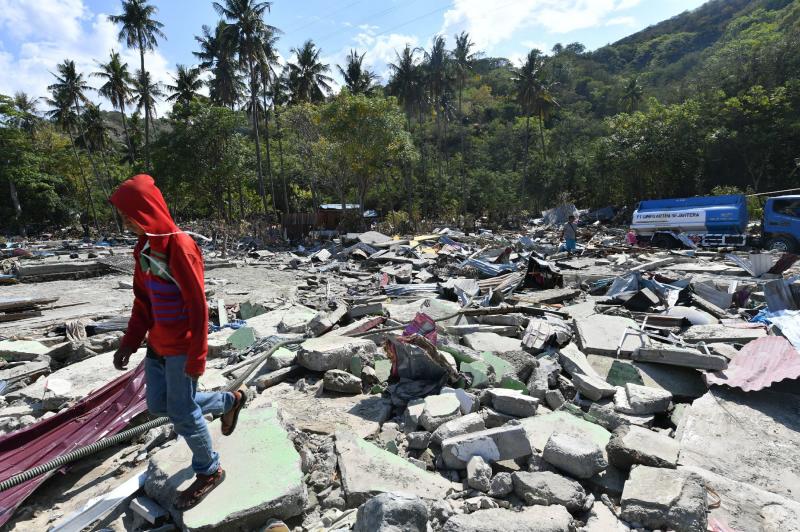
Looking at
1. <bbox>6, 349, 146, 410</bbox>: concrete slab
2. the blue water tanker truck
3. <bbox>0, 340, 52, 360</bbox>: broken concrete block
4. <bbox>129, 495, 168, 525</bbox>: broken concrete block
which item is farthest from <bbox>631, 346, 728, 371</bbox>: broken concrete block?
the blue water tanker truck

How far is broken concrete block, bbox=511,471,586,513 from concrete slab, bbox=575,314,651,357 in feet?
8.42

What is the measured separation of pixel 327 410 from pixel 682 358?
3286mm

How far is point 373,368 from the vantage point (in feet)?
14.0

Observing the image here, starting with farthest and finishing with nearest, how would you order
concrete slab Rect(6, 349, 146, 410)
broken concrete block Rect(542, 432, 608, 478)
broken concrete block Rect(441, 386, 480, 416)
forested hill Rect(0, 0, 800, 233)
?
forested hill Rect(0, 0, 800, 233) → concrete slab Rect(6, 349, 146, 410) → broken concrete block Rect(441, 386, 480, 416) → broken concrete block Rect(542, 432, 608, 478)

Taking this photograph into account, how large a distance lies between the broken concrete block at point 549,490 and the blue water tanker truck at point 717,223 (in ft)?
48.0

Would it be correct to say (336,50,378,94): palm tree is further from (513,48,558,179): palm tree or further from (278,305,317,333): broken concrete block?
(278,305,317,333): broken concrete block

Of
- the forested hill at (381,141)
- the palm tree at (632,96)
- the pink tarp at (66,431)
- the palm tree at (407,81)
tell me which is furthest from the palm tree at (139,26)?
the palm tree at (632,96)

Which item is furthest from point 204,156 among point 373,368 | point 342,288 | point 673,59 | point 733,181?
point 673,59

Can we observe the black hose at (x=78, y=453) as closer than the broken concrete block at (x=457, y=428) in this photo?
Yes

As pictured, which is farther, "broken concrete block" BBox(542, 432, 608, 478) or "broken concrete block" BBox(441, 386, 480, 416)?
"broken concrete block" BBox(441, 386, 480, 416)

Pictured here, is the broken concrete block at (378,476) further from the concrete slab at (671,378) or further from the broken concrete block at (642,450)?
the concrete slab at (671,378)

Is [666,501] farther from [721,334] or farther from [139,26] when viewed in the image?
[139,26]

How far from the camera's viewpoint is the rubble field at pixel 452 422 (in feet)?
7.46

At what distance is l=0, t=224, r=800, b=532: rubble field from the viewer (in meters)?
2.27
